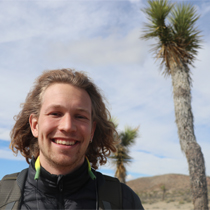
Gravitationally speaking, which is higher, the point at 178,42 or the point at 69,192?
the point at 178,42

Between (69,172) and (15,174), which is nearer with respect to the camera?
(69,172)

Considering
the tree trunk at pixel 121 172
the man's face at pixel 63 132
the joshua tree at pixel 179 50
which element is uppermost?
the joshua tree at pixel 179 50

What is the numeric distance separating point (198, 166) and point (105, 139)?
7.94 m

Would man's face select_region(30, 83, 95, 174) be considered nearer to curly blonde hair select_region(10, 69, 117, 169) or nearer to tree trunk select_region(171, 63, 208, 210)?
curly blonde hair select_region(10, 69, 117, 169)

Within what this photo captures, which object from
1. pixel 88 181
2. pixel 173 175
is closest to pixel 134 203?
pixel 88 181

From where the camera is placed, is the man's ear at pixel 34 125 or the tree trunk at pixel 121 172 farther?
the tree trunk at pixel 121 172

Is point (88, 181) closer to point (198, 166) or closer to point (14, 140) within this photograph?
point (14, 140)

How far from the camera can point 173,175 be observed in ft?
201

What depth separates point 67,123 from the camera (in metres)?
2.54

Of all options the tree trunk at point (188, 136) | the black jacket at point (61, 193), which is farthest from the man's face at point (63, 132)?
the tree trunk at point (188, 136)

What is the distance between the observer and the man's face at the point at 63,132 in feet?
8.45

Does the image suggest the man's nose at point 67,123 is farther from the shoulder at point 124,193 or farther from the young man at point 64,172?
the shoulder at point 124,193

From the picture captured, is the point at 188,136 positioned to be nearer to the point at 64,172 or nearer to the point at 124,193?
the point at 124,193

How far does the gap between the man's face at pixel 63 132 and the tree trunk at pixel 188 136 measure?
8.66 meters
